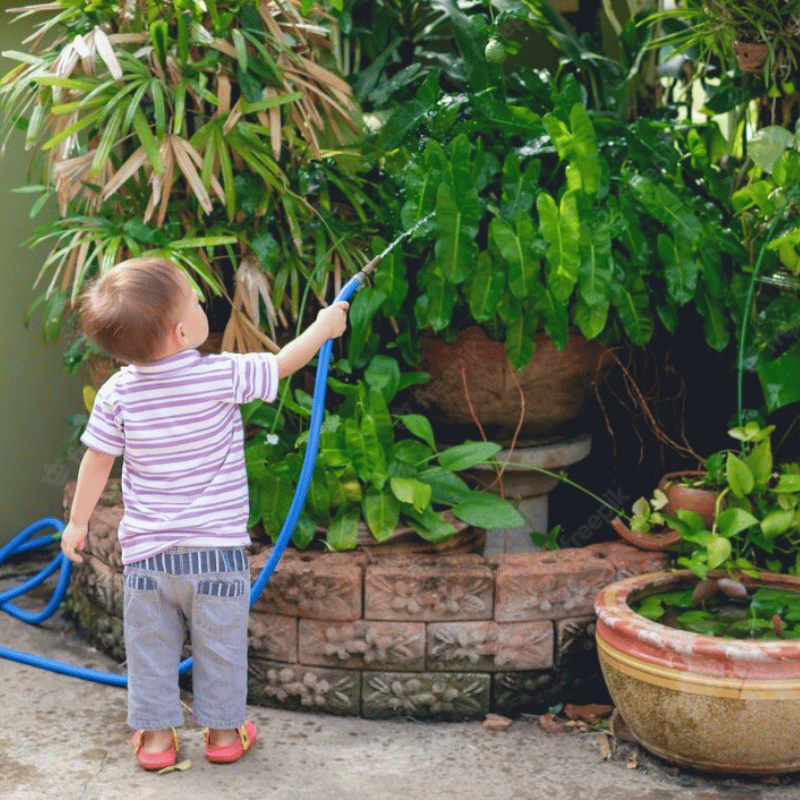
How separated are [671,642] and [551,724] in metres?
0.53

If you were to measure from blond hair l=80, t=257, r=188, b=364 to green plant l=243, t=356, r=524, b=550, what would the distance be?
0.70m

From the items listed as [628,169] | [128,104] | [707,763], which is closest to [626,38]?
[628,169]

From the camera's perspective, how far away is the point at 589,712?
3180 mm

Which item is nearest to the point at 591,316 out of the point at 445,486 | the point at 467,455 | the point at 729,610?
the point at 467,455

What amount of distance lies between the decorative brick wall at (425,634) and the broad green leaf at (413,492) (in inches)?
6.3

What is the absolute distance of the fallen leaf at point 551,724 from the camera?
123 inches

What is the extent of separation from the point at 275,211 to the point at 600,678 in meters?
1.66

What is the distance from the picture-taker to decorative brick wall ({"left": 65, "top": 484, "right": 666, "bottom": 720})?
10.3 ft

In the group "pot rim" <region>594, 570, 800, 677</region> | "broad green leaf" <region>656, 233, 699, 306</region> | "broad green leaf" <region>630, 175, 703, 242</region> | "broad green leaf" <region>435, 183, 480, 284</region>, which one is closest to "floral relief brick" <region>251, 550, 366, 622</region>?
"pot rim" <region>594, 570, 800, 677</region>

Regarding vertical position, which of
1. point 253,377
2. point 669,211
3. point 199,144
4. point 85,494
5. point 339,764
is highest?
point 199,144

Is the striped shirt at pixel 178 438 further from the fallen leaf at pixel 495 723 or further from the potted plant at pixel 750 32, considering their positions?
the potted plant at pixel 750 32

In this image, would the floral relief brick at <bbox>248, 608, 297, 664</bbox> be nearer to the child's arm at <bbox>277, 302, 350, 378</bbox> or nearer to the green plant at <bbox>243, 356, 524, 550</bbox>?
the green plant at <bbox>243, 356, 524, 550</bbox>

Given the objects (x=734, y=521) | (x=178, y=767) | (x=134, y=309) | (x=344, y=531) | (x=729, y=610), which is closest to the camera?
(x=134, y=309)

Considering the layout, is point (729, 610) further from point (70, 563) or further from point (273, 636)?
point (70, 563)
